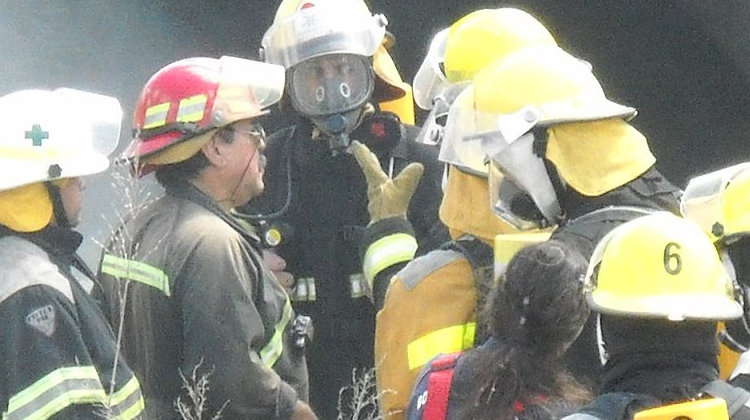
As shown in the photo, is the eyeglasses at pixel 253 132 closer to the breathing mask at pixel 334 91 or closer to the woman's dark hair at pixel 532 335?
the breathing mask at pixel 334 91

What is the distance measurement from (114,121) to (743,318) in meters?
1.49

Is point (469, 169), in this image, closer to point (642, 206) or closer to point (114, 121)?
point (642, 206)

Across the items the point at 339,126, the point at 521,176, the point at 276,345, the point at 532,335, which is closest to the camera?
the point at 532,335

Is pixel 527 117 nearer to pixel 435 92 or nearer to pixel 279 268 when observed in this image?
pixel 435 92

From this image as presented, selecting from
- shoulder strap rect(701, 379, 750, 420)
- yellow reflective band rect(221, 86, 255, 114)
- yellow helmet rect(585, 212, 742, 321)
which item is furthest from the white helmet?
shoulder strap rect(701, 379, 750, 420)

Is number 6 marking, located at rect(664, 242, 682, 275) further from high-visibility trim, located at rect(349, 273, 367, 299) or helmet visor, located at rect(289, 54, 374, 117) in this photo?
helmet visor, located at rect(289, 54, 374, 117)

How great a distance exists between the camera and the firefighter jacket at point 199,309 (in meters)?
3.28

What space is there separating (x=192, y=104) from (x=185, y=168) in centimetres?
16

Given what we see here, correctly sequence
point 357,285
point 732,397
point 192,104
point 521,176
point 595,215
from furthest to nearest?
point 357,285, point 192,104, point 521,176, point 595,215, point 732,397

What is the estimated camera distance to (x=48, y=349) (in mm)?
2902

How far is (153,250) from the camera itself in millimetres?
3328

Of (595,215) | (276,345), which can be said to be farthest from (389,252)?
(595,215)

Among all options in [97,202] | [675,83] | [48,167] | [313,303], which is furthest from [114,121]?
[675,83]

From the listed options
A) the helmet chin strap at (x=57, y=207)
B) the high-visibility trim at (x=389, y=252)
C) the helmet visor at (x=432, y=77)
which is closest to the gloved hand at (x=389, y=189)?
the high-visibility trim at (x=389, y=252)
